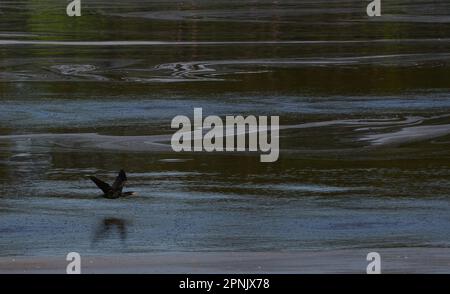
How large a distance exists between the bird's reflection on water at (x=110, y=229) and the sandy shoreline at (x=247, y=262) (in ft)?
2.46

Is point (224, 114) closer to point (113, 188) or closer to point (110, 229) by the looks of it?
point (113, 188)

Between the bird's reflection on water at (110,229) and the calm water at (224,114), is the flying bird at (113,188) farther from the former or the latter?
the bird's reflection on water at (110,229)

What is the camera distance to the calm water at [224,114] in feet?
41.1

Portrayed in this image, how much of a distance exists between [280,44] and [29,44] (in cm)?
490

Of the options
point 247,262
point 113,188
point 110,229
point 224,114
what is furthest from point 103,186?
point 224,114

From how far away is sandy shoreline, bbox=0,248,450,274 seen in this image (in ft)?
35.0

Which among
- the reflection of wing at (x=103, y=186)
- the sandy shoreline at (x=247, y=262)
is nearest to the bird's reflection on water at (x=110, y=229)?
the sandy shoreline at (x=247, y=262)

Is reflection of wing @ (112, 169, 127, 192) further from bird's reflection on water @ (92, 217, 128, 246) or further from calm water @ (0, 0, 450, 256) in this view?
bird's reflection on water @ (92, 217, 128, 246)

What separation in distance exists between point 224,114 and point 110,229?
21.0 ft

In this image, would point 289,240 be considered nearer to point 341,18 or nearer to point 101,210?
point 101,210

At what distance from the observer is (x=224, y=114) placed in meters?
18.7

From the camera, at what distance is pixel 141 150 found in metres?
16.4

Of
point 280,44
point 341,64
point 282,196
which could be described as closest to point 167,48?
point 280,44

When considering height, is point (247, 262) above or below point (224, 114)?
below
